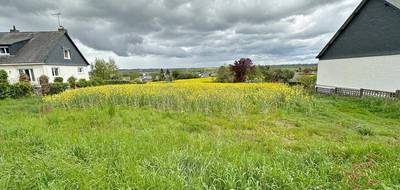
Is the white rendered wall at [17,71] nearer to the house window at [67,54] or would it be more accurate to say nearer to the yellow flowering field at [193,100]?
the house window at [67,54]

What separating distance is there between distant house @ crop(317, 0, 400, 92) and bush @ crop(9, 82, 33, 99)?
24369mm

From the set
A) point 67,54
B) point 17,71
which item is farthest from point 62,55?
point 17,71

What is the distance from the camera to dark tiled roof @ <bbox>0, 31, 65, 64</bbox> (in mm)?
25216

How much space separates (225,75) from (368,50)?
13751mm

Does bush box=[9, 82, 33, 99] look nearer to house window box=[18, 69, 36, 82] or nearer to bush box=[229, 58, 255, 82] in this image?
house window box=[18, 69, 36, 82]

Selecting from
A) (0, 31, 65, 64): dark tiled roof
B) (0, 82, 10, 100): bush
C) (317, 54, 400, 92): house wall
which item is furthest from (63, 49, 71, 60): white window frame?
(317, 54, 400, 92): house wall

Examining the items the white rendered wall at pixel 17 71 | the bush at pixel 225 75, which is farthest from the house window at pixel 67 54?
the bush at pixel 225 75

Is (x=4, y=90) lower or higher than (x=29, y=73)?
lower

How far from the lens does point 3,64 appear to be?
25219mm

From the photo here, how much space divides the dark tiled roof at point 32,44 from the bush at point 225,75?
64.0 ft

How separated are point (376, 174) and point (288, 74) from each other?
104 ft

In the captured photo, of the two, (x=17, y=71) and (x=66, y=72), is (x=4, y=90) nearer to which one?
(x=17, y=71)

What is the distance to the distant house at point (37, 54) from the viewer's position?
82.3 ft

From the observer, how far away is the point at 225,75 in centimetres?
2631
